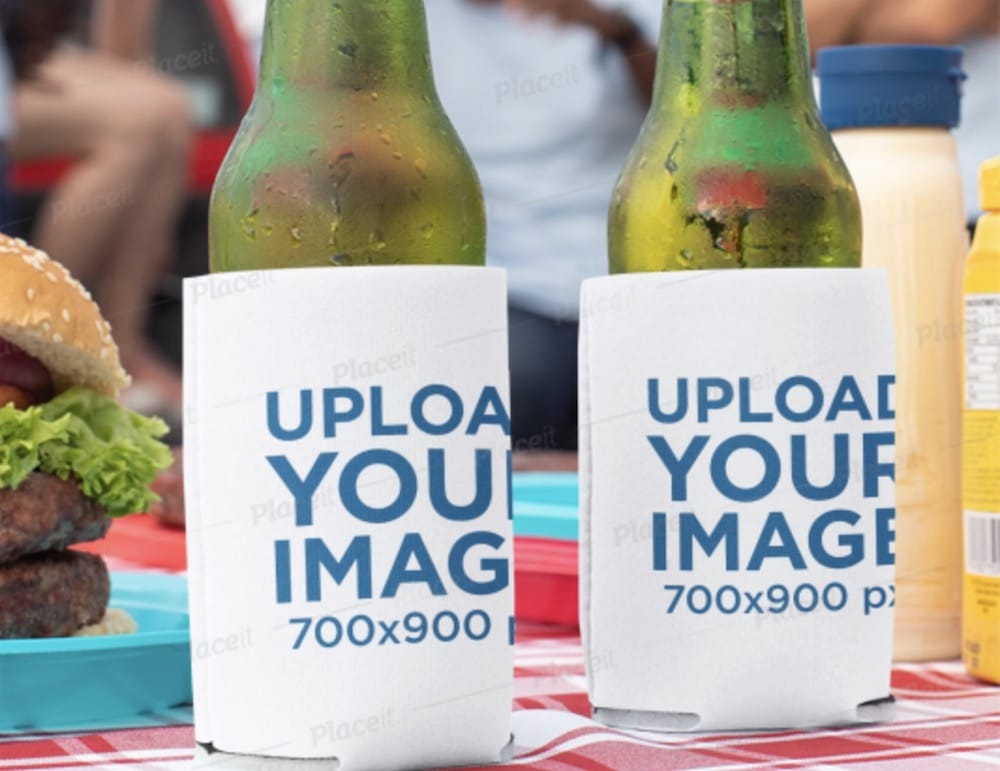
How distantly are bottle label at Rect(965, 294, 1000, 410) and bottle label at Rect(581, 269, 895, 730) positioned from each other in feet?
0.45

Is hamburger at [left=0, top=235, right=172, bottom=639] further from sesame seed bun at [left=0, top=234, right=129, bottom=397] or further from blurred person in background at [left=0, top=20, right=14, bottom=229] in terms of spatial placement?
blurred person in background at [left=0, top=20, right=14, bottom=229]

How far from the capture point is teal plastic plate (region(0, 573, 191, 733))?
38.7 inches

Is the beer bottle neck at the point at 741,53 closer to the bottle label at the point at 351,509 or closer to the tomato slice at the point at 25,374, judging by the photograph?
the bottle label at the point at 351,509

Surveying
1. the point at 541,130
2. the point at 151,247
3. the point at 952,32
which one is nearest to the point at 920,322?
the point at 952,32

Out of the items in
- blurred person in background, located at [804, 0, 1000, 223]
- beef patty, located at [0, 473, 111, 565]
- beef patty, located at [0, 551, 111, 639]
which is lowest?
beef patty, located at [0, 551, 111, 639]

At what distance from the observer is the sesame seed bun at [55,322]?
1.24 metres

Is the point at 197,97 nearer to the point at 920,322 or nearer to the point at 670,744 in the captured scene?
the point at 920,322

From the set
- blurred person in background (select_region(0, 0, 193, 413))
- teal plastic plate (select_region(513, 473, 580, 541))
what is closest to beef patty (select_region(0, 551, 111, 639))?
teal plastic plate (select_region(513, 473, 580, 541))

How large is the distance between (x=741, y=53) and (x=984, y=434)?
30 centimetres

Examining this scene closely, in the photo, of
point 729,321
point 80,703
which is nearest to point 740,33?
point 729,321

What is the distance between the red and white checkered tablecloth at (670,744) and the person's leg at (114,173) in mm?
2929

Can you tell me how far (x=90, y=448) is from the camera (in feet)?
4.25

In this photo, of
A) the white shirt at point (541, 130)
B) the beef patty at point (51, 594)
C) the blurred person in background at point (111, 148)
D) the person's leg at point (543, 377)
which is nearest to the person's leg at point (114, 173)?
the blurred person in background at point (111, 148)

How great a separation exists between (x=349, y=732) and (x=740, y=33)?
438 mm
